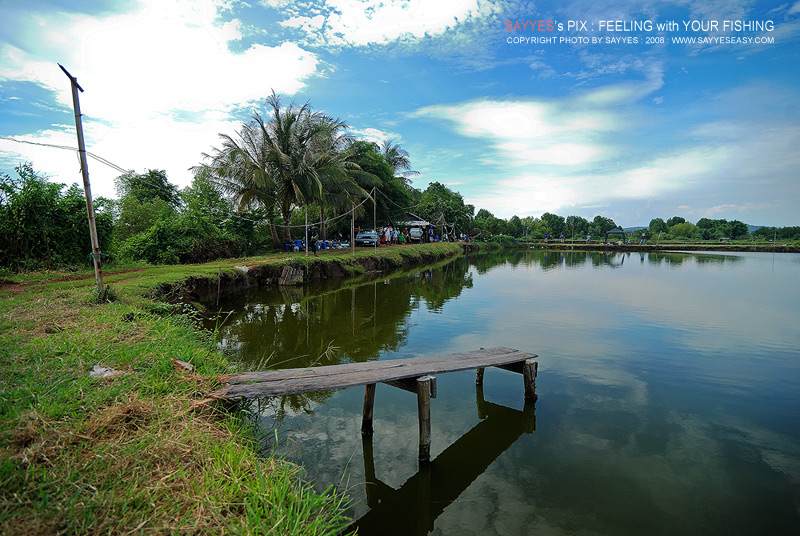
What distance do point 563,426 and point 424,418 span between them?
2.02 meters

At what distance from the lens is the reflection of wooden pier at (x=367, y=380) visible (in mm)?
3545

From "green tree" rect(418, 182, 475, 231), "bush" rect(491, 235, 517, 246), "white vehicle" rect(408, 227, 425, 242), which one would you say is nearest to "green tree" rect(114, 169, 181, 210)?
"white vehicle" rect(408, 227, 425, 242)

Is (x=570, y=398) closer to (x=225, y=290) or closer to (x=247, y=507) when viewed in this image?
(x=247, y=507)

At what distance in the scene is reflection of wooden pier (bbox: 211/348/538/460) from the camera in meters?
3.54

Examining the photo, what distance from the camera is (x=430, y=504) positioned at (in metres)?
3.49

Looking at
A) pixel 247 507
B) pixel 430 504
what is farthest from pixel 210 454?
pixel 430 504

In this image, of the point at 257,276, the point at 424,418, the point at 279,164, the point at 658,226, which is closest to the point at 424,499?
the point at 424,418

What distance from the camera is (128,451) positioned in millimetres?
2344

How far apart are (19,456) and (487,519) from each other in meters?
3.25

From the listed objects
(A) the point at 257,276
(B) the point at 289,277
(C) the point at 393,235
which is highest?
(C) the point at 393,235

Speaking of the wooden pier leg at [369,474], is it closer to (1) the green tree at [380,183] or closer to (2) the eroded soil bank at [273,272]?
(2) the eroded soil bank at [273,272]

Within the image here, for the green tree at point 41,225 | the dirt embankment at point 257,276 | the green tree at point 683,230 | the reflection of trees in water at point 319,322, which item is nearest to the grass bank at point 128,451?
the reflection of trees in water at point 319,322

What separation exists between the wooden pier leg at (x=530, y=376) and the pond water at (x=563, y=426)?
0.74 feet

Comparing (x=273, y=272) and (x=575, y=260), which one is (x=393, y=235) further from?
(x=273, y=272)
